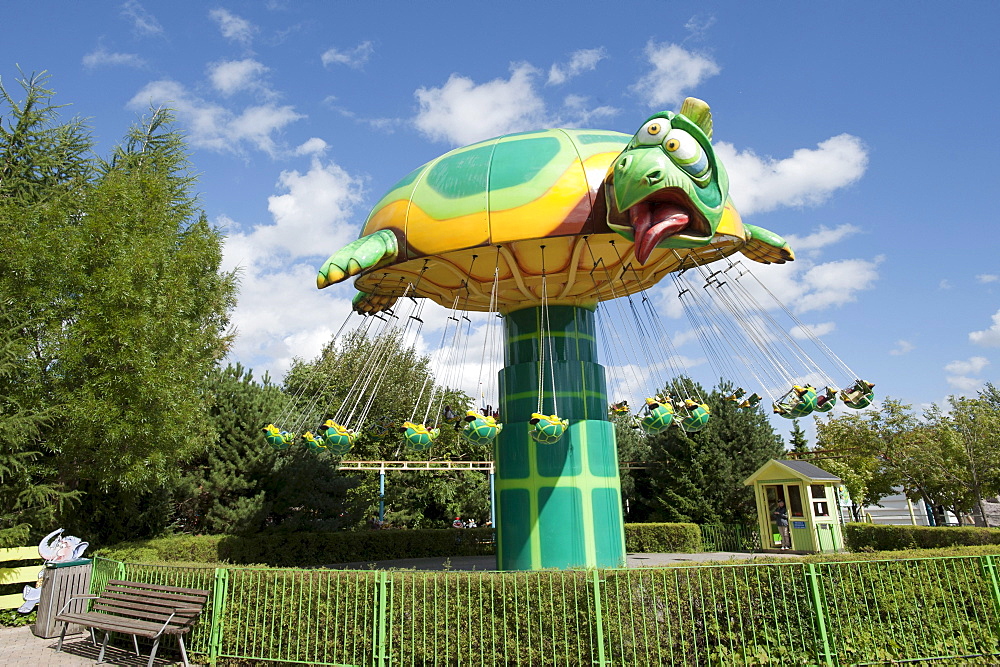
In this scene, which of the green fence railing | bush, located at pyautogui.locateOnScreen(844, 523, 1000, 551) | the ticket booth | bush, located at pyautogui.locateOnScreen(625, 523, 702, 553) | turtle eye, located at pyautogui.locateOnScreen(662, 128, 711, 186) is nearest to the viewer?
turtle eye, located at pyautogui.locateOnScreen(662, 128, 711, 186)

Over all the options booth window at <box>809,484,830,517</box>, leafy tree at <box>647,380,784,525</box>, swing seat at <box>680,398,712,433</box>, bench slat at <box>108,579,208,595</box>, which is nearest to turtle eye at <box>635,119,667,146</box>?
swing seat at <box>680,398,712,433</box>

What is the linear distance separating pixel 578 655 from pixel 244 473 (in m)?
13.2

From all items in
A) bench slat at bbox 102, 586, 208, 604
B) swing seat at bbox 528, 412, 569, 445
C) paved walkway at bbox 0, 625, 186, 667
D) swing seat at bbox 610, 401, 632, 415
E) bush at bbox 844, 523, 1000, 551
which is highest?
swing seat at bbox 610, 401, 632, 415

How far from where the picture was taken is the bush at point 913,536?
15.6m

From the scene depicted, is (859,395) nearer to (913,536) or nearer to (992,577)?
(992,577)

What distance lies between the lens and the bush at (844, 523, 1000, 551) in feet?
51.2

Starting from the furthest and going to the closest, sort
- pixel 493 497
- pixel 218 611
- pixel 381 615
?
1. pixel 493 497
2. pixel 218 611
3. pixel 381 615

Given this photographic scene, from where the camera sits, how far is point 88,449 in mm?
12055

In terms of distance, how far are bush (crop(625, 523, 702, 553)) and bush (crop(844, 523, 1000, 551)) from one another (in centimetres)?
479

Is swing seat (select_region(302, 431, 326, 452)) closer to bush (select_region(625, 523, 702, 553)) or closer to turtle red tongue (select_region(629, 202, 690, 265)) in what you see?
turtle red tongue (select_region(629, 202, 690, 265))

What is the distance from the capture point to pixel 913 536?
17266 mm

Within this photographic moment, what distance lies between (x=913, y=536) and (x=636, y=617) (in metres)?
14.4

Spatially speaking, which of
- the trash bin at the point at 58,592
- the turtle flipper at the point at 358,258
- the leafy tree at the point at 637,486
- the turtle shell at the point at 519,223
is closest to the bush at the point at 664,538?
the leafy tree at the point at 637,486

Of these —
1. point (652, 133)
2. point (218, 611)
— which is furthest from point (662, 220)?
point (218, 611)
